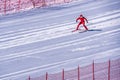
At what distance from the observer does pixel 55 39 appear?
41906 mm

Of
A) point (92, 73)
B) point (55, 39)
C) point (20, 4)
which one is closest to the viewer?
point (92, 73)

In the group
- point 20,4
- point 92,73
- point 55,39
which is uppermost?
point 20,4

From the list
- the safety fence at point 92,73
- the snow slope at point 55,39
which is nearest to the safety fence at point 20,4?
the snow slope at point 55,39

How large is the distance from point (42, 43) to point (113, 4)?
12.6 meters

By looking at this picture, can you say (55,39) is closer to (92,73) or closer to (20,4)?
(92,73)

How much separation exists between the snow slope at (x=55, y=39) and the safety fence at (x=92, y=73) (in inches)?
41.0

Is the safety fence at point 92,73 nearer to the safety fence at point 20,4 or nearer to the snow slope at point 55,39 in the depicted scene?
the snow slope at point 55,39

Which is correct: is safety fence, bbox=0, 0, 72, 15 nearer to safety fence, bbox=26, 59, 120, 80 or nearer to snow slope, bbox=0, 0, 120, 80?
snow slope, bbox=0, 0, 120, 80

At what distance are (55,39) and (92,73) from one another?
9.32 m

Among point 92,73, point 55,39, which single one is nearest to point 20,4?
point 55,39

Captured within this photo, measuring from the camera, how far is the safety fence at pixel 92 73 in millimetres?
32572

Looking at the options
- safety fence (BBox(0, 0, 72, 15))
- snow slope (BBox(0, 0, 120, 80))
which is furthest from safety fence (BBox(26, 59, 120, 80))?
safety fence (BBox(0, 0, 72, 15))

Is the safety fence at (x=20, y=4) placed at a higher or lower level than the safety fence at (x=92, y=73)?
higher

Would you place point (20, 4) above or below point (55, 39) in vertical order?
above
